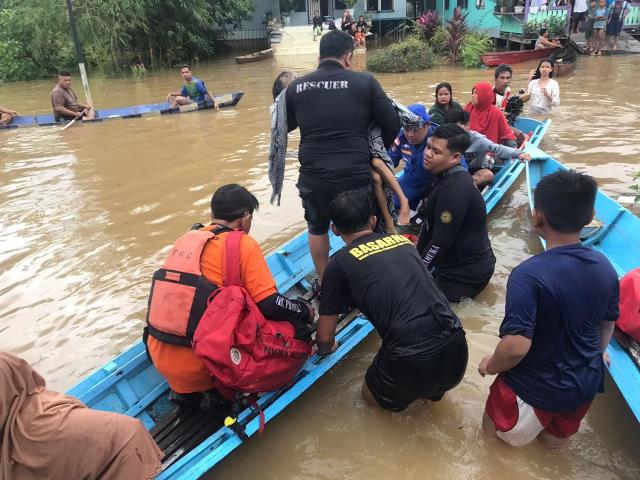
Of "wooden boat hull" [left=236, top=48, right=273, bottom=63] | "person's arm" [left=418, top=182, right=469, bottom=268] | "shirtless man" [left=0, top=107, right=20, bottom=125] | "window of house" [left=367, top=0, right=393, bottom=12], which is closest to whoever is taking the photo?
"person's arm" [left=418, top=182, right=469, bottom=268]

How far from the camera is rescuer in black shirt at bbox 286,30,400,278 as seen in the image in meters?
3.04

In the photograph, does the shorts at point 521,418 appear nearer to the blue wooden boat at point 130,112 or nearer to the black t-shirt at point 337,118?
the black t-shirt at point 337,118

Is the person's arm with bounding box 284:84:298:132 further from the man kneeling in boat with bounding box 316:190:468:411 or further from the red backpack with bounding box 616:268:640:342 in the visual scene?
the red backpack with bounding box 616:268:640:342

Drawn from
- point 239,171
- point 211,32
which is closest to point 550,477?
point 239,171

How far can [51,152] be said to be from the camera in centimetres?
920

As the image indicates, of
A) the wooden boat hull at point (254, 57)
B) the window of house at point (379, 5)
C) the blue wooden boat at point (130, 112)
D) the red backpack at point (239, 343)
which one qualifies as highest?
the window of house at point (379, 5)

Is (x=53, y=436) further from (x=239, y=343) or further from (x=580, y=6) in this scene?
(x=580, y=6)

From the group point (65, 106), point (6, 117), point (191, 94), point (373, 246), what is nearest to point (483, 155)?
point (373, 246)

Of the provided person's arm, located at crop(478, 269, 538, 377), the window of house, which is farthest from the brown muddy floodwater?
the window of house

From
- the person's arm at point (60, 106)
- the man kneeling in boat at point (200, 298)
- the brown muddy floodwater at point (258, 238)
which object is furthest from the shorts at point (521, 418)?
the person's arm at point (60, 106)

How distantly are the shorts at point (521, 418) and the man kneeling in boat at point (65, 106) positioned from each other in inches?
452

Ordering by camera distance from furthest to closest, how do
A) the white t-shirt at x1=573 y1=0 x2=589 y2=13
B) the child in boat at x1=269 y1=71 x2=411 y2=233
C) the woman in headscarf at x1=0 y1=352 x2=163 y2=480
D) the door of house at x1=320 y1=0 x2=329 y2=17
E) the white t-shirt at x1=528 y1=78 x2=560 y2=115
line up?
the door of house at x1=320 y1=0 x2=329 y2=17 < the white t-shirt at x1=573 y1=0 x2=589 y2=13 < the white t-shirt at x1=528 y1=78 x2=560 y2=115 < the child in boat at x1=269 y1=71 x2=411 y2=233 < the woman in headscarf at x1=0 y1=352 x2=163 y2=480

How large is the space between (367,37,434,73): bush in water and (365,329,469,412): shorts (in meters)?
15.9

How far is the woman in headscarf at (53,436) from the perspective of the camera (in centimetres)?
175
